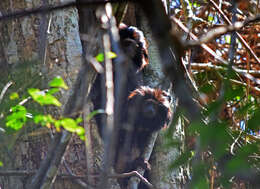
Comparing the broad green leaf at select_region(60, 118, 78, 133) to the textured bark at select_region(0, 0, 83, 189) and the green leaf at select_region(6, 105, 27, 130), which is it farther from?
the textured bark at select_region(0, 0, 83, 189)

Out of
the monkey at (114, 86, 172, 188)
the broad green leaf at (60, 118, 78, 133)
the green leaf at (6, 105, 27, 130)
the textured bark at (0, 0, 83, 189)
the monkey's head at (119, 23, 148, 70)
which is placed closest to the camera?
the broad green leaf at (60, 118, 78, 133)

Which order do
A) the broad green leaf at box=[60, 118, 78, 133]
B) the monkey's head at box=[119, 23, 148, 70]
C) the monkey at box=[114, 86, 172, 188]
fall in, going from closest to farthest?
the broad green leaf at box=[60, 118, 78, 133] < the monkey at box=[114, 86, 172, 188] < the monkey's head at box=[119, 23, 148, 70]

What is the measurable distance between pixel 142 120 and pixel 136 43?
83cm

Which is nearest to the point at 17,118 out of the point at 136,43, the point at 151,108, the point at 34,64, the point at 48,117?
the point at 48,117

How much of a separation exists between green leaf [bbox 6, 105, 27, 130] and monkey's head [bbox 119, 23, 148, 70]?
2.02 m

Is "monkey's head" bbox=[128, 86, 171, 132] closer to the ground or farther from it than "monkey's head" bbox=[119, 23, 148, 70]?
closer to the ground

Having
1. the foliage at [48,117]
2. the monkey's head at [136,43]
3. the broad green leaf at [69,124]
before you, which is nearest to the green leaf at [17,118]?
the foliage at [48,117]

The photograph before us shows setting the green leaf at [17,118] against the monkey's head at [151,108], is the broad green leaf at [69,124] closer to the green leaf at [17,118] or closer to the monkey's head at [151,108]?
the green leaf at [17,118]

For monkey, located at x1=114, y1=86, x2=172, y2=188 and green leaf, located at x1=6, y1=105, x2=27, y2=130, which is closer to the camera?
green leaf, located at x1=6, y1=105, x2=27, y2=130

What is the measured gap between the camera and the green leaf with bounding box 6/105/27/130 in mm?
2422

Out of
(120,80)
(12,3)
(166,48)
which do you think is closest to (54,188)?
(12,3)

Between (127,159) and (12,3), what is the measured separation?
5.83 feet

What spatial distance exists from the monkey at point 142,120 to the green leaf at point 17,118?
1.60 meters

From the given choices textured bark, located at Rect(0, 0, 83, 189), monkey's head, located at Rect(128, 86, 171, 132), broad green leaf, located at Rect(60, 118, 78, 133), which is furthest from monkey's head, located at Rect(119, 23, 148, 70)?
broad green leaf, located at Rect(60, 118, 78, 133)
